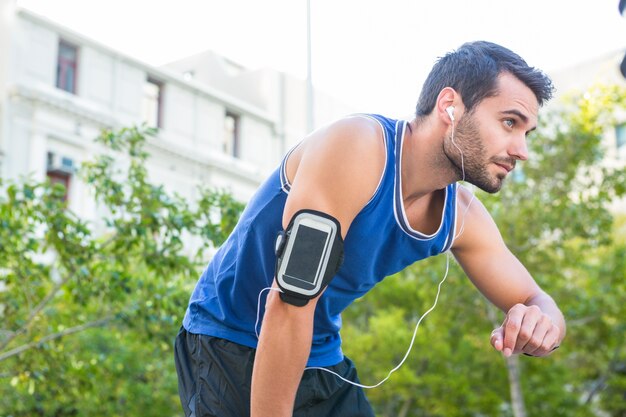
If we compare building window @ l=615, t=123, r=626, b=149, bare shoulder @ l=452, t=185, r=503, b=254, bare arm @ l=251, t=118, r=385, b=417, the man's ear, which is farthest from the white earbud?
building window @ l=615, t=123, r=626, b=149

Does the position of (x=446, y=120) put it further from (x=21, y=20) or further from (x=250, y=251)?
(x=21, y=20)

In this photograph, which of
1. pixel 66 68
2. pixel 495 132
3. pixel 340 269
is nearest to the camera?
pixel 495 132

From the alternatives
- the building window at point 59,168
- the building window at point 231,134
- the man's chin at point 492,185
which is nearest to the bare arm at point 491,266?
the man's chin at point 492,185

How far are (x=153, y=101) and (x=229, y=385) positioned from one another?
29458 mm

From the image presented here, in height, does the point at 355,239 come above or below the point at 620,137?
above

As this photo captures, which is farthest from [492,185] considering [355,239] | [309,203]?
[309,203]

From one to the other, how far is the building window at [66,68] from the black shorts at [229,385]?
2688cm

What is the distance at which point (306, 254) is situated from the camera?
2154 millimetres

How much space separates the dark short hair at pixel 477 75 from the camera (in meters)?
2.41

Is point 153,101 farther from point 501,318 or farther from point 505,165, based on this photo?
point 505,165

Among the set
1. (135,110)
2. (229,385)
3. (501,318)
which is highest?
(229,385)

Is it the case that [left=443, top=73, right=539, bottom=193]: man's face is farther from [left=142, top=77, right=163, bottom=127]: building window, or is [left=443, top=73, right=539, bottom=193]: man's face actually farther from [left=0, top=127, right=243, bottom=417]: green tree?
[left=142, top=77, right=163, bottom=127]: building window

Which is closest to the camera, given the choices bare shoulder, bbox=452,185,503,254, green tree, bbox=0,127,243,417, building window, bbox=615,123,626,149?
bare shoulder, bbox=452,185,503,254

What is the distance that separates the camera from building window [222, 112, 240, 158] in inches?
1350
